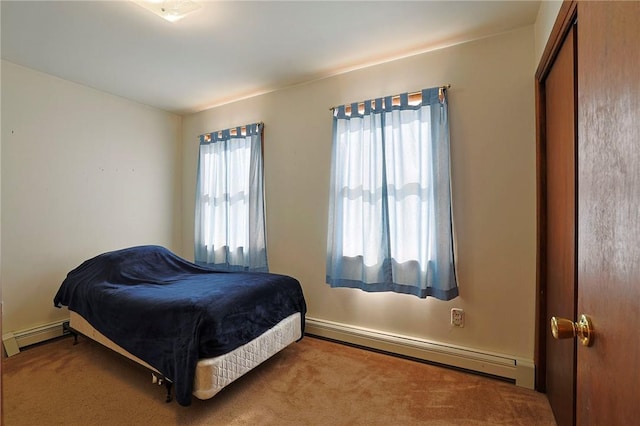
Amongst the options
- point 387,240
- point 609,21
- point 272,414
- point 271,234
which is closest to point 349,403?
point 272,414

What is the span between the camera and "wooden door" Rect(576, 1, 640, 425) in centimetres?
51

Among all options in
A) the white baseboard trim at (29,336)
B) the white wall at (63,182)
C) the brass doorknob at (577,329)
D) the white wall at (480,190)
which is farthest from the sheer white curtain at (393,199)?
the white baseboard trim at (29,336)

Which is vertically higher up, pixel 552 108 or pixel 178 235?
pixel 552 108

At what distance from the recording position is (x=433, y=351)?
2344 mm

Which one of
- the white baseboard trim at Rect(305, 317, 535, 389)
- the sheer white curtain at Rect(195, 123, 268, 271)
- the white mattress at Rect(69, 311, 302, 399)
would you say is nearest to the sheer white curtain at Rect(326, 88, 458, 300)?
the white baseboard trim at Rect(305, 317, 535, 389)

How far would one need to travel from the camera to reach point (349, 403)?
1885 millimetres

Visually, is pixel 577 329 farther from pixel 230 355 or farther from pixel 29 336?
pixel 29 336

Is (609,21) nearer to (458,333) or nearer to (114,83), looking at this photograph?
(458,333)

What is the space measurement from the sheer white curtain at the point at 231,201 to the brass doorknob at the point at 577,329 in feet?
8.76

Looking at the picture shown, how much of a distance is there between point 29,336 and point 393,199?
3389mm

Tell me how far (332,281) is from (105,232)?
8.10ft

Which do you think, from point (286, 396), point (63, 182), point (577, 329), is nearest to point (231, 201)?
point (63, 182)

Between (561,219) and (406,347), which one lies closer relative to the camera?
(561,219)

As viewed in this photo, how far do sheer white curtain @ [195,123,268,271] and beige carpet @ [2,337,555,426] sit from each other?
126 cm
